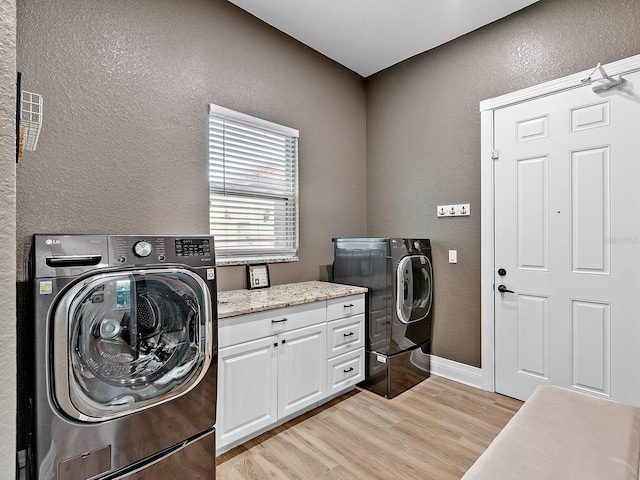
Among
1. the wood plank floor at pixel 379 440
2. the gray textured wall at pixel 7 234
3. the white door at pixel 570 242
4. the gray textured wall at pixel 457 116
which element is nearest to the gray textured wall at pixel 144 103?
the gray textured wall at pixel 457 116

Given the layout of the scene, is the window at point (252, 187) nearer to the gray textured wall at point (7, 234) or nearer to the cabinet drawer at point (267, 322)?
the cabinet drawer at point (267, 322)

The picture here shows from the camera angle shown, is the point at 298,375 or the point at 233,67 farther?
the point at 233,67

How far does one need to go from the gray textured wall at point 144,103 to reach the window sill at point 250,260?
0.06 meters

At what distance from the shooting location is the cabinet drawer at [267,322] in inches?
76.3

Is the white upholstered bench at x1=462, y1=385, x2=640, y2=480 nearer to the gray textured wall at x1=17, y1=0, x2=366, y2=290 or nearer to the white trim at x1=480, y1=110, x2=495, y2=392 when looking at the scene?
the white trim at x1=480, y1=110, x2=495, y2=392

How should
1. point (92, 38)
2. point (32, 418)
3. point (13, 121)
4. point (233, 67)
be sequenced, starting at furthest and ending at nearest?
point (233, 67) < point (92, 38) < point (32, 418) < point (13, 121)

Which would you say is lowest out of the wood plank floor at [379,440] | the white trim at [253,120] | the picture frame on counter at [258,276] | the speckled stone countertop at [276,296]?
the wood plank floor at [379,440]

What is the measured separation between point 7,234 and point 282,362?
1.86 meters

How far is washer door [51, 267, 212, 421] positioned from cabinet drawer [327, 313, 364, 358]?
1.07 m

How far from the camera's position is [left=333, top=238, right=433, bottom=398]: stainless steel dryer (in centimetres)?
276

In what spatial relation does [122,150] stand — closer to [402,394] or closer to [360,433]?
[360,433]

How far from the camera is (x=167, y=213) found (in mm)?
2287

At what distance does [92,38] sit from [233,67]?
94cm

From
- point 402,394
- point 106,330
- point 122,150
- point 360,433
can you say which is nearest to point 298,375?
point 360,433
